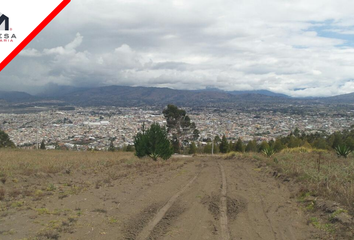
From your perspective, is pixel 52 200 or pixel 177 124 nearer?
pixel 52 200

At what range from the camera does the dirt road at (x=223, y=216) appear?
212 inches

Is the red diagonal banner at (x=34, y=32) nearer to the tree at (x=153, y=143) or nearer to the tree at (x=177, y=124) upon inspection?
the tree at (x=153, y=143)

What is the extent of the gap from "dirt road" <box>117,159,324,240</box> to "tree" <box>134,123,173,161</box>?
11.2m

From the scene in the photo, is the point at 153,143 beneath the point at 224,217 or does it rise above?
beneath

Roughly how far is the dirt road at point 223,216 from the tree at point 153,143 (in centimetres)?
1116

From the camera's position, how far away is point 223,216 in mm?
6453

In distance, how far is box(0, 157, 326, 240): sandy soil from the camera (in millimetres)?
5305

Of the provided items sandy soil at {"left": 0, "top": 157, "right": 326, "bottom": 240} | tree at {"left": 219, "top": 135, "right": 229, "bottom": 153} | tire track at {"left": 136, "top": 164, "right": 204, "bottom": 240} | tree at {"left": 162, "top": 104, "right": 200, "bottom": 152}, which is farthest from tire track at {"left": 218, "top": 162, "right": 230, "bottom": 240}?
tree at {"left": 219, "top": 135, "right": 229, "bottom": 153}

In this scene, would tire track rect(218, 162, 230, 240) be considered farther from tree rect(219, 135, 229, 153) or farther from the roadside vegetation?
tree rect(219, 135, 229, 153)

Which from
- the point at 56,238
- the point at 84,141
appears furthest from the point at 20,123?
the point at 56,238

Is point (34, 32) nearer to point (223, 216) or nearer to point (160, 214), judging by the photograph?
point (160, 214)

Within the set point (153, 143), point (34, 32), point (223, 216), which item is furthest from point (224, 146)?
point (34, 32)

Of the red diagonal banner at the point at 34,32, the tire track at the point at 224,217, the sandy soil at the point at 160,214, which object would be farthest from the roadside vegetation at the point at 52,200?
the red diagonal banner at the point at 34,32

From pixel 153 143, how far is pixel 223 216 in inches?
576
